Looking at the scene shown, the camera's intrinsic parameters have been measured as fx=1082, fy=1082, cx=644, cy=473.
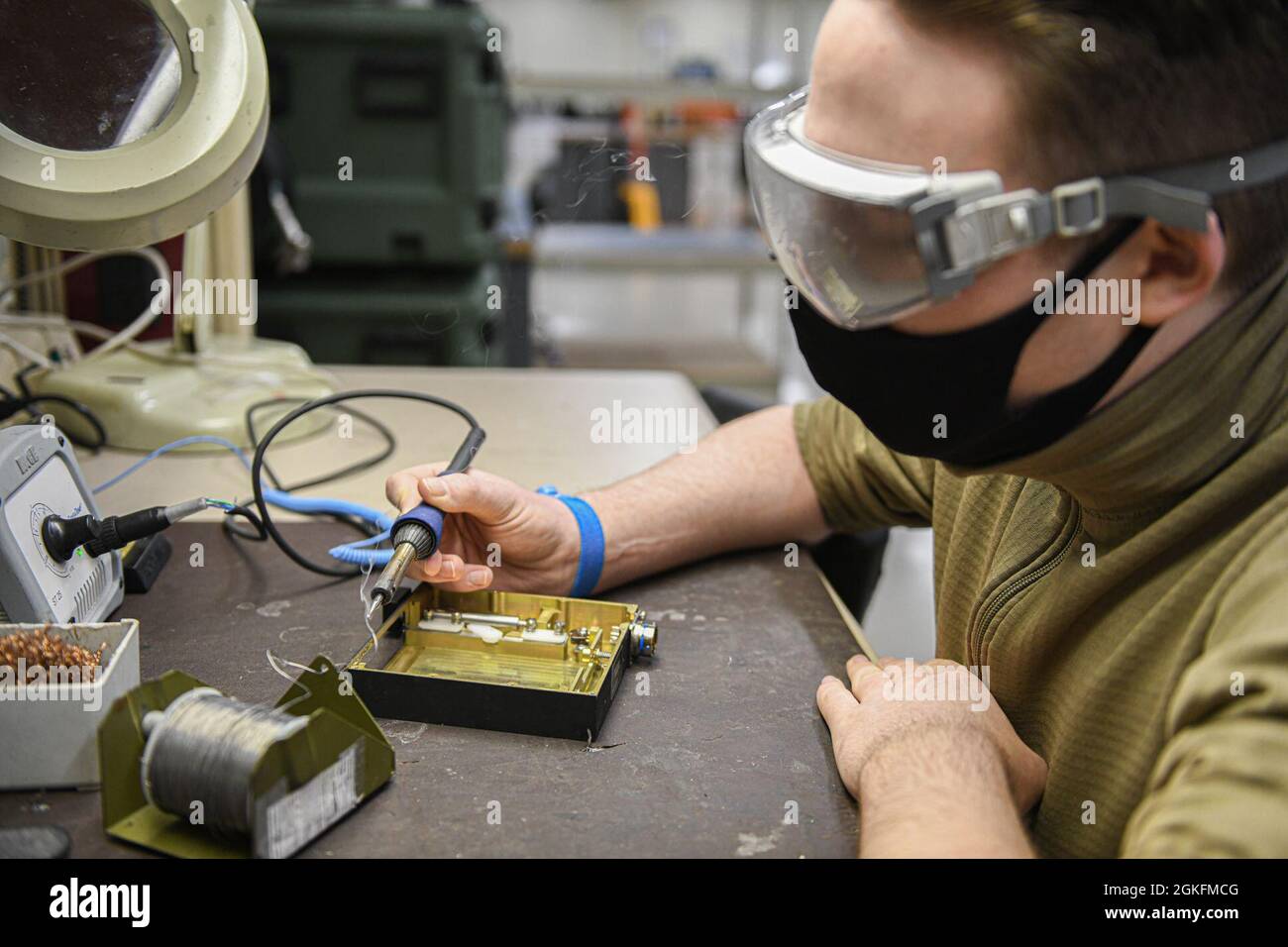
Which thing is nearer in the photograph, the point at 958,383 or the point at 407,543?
the point at 958,383

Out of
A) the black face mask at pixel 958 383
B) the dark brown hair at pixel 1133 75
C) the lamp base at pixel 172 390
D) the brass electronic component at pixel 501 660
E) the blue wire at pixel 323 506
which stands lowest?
the brass electronic component at pixel 501 660

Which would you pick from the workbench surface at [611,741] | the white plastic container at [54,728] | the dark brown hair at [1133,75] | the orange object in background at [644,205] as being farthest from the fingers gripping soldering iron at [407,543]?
the orange object in background at [644,205]

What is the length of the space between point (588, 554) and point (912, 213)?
0.52 meters

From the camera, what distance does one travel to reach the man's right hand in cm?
100

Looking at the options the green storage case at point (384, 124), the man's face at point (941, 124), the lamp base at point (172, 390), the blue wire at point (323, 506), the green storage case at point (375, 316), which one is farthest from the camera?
the green storage case at point (375, 316)

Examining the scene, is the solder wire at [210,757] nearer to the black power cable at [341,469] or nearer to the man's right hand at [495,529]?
the man's right hand at [495,529]

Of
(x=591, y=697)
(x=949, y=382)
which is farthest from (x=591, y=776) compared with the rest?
(x=949, y=382)

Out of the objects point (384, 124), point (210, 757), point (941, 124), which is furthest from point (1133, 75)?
point (384, 124)

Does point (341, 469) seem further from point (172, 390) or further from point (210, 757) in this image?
point (210, 757)

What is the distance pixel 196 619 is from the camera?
1.00m

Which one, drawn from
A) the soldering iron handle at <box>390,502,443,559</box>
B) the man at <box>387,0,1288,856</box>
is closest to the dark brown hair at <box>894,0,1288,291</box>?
the man at <box>387,0,1288,856</box>

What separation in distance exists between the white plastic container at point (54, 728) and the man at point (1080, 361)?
51 centimetres

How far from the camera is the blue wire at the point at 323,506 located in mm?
1081

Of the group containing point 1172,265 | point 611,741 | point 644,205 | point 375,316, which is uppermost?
point 644,205
